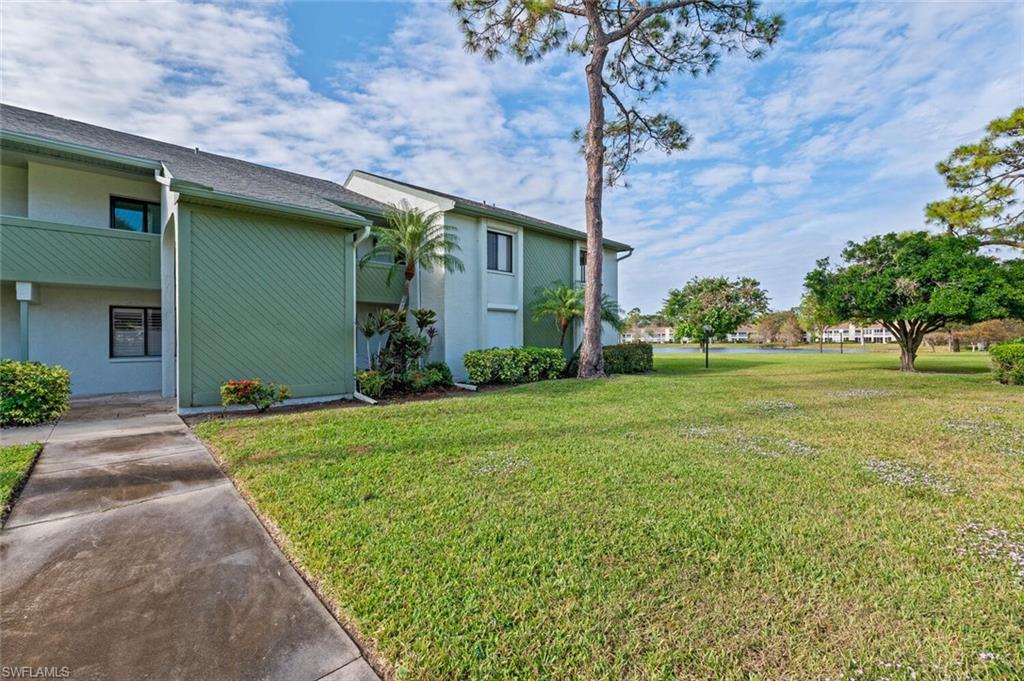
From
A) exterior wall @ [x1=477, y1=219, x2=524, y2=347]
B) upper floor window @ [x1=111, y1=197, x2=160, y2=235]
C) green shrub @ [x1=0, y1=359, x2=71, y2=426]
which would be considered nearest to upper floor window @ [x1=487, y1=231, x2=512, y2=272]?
exterior wall @ [x1=477, y1=219, x2=524, y2=347]

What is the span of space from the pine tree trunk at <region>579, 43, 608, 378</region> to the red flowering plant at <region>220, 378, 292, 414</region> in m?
8.35

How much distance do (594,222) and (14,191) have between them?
46.1 feet

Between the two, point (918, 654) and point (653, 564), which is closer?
point (918, 654)

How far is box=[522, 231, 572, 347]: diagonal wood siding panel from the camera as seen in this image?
14.4 metres

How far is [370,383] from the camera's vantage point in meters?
9.02

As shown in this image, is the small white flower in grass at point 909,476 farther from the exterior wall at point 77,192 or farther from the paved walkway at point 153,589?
the exterior wall at point 77,192

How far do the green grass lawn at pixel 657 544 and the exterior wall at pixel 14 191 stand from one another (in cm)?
839

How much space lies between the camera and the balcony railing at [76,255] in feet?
25.3

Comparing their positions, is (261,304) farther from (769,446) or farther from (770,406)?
(770,406)

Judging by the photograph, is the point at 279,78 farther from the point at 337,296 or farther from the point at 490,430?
the point at 490,430

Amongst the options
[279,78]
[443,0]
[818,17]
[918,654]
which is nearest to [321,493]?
[918,654]

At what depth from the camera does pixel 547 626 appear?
80.8 inches

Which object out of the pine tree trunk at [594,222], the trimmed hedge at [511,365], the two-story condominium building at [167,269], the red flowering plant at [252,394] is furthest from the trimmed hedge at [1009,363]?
the red flowering plant at [252,394]

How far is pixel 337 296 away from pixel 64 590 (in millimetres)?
7153
